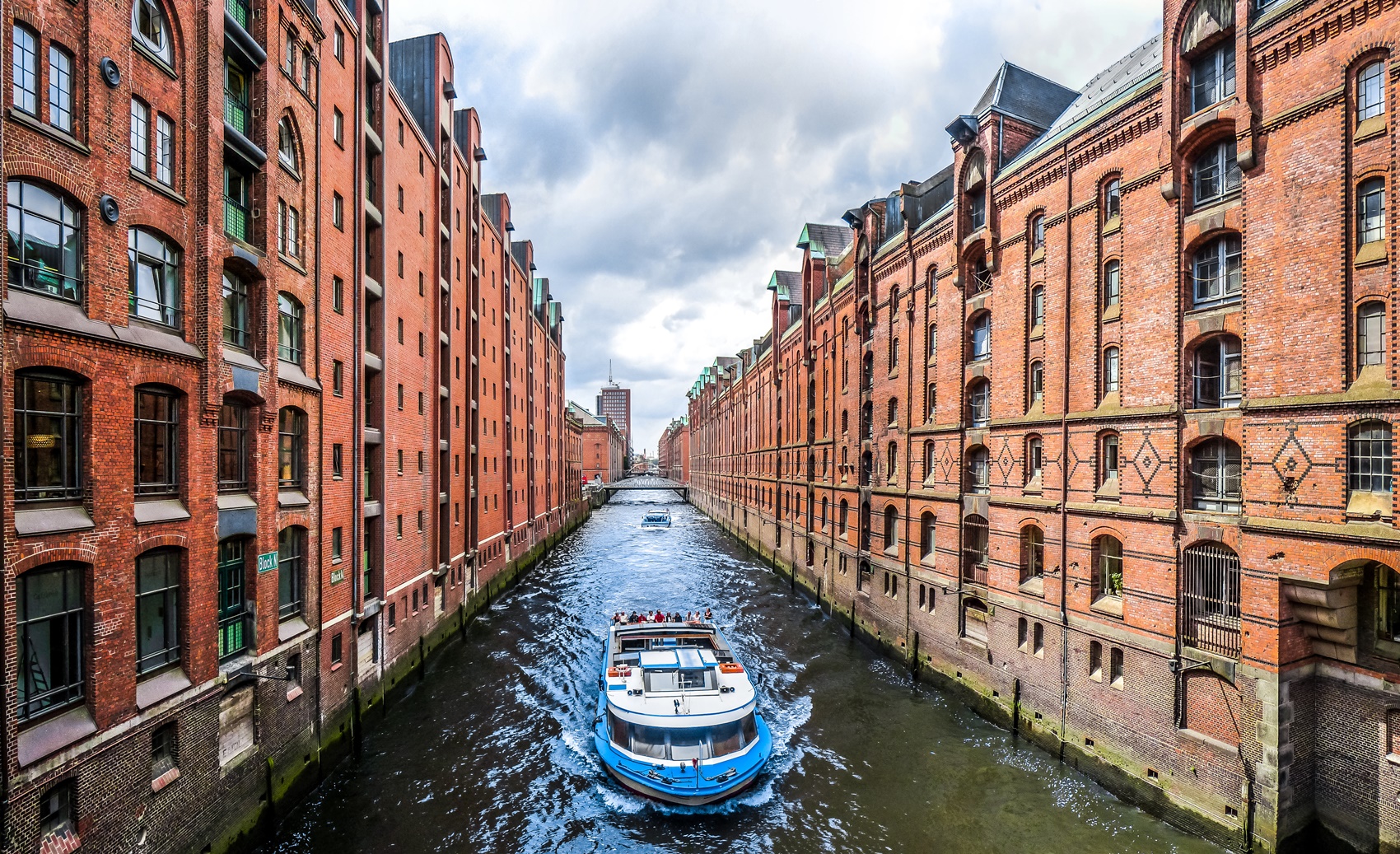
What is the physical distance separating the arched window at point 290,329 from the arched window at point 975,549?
2145cm

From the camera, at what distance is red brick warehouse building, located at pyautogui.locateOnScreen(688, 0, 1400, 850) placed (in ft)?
39.4

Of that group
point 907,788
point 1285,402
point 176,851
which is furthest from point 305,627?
point 1285,402

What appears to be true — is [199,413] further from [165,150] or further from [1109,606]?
[1109,606]

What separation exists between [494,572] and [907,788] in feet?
92.8

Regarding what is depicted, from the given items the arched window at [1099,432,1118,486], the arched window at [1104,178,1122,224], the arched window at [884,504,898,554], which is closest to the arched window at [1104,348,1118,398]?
the arched window at [1099,432,1118,486]

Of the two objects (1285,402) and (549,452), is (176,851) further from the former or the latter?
(549,452)

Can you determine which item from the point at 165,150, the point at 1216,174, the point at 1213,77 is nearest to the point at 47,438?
the point at 165,150

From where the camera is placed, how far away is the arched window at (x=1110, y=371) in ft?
55.4

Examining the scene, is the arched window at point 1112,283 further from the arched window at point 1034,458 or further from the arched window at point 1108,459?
the arched window at point 1034,458

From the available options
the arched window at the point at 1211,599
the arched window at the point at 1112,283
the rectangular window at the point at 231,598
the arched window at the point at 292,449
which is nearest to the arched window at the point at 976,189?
the arched window at the point at 1112,283

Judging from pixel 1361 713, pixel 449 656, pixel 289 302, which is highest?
pixel 289 302

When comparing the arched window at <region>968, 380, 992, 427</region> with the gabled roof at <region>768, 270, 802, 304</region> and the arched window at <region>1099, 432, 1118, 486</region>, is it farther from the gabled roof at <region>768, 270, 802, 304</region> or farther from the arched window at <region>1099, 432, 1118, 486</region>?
the gabled roof at <region>768, 270, 802, 304</region>

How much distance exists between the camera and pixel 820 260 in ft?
134

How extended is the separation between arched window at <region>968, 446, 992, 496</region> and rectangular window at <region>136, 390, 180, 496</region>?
21.9 meters
